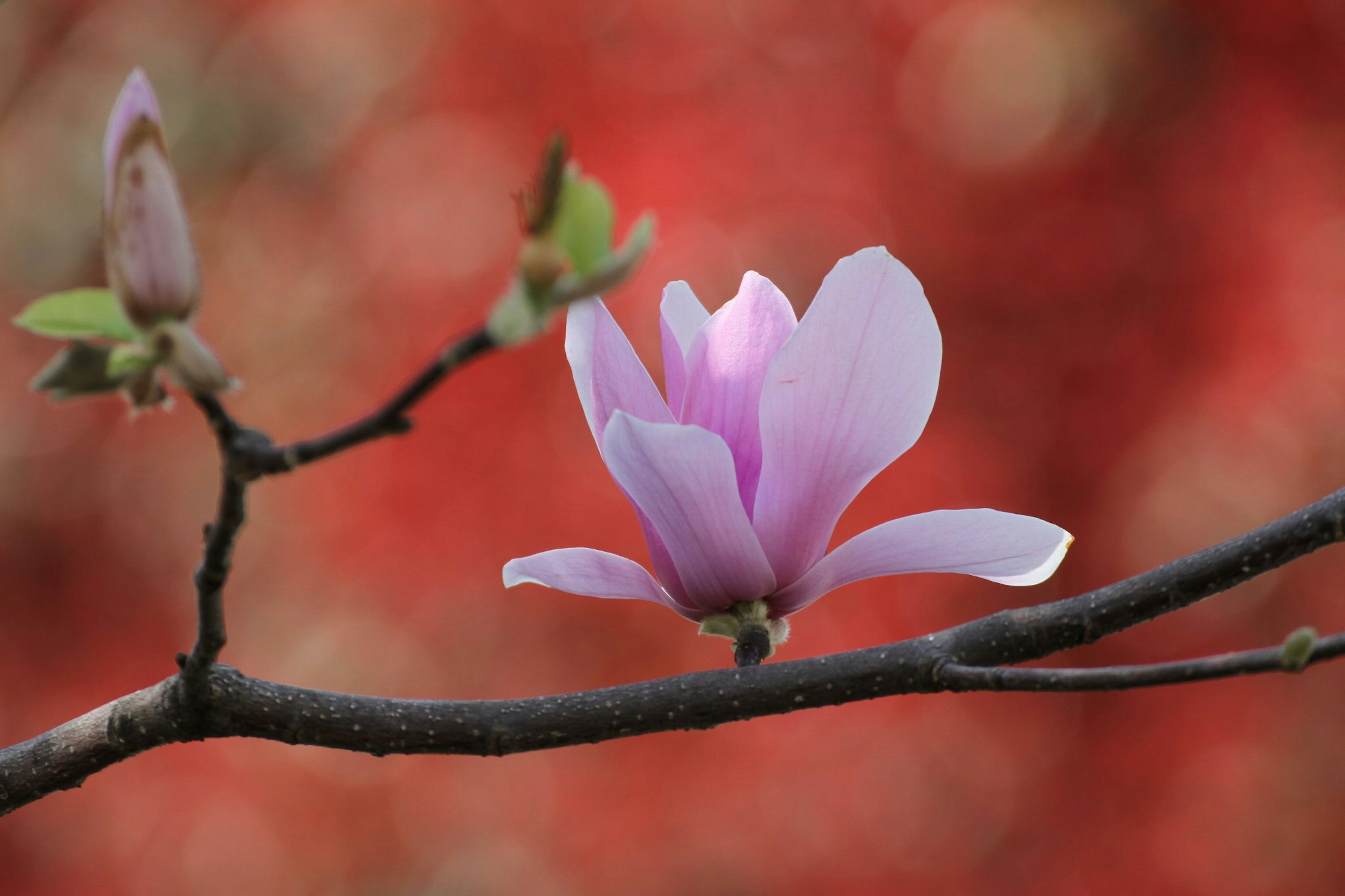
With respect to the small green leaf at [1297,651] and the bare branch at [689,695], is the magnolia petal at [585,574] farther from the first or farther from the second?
the small green leaf at [1297,651]

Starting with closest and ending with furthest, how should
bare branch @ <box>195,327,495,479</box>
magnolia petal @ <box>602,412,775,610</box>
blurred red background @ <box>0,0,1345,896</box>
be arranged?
bare branch @ <box>195,327,495,479</box> < magnolia petal @ <box>602,412,775,610</box> < blurred red background @ <box>0,0,1345,896</box>

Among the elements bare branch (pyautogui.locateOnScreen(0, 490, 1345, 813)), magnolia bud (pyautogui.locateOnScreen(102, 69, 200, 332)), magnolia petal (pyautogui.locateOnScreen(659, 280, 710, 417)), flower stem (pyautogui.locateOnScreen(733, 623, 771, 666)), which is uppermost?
magnolia petal (pyautogui.locateOnScreen(659, 280, 710, 417))

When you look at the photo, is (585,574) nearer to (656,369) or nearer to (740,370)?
(740,370)

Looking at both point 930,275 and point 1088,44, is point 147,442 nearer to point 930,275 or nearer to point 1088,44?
point 930,275

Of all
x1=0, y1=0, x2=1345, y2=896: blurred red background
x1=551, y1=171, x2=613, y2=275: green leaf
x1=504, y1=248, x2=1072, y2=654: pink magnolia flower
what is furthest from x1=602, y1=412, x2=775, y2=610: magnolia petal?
x1=0, y1=0, x2=1345, y2=896: blurred red background

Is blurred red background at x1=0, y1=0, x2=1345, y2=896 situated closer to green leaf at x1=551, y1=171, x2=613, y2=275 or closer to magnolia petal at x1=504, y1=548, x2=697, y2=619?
magnolia petal at x1=504, y1=548, x2=697, y2=619

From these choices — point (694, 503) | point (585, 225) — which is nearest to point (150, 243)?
point (585, 225)
